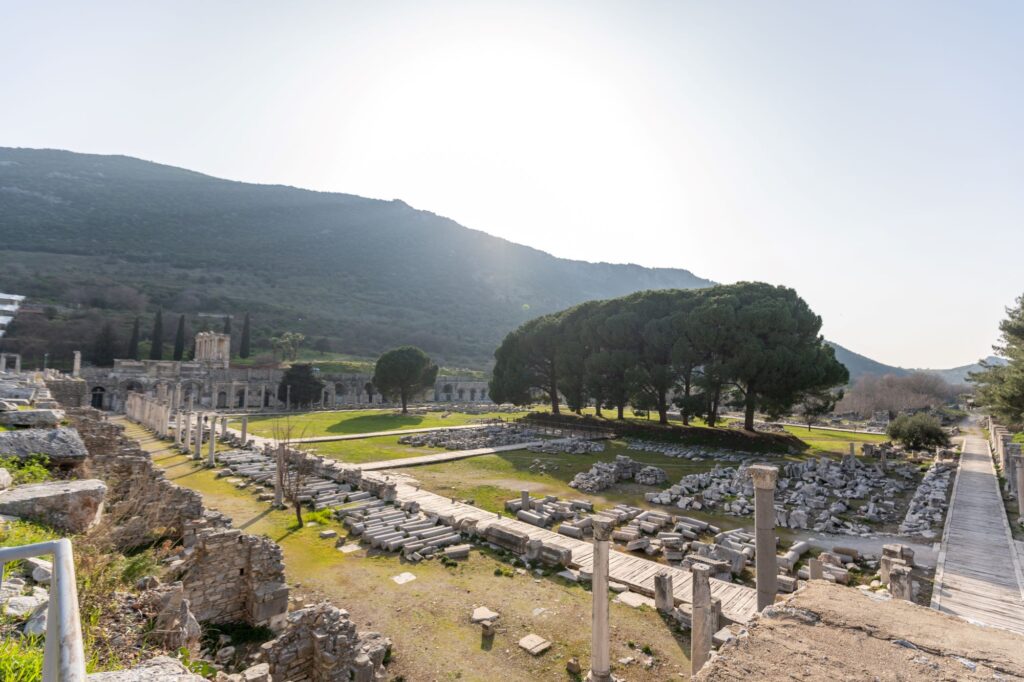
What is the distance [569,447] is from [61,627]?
3406cm

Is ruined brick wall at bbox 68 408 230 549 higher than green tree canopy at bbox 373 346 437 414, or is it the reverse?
green tree canopy at bbox 373 346 437 414

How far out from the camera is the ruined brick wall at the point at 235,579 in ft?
33.5

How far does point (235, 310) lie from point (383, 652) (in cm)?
11012

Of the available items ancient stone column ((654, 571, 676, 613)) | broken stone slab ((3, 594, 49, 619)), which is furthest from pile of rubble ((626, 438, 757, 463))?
broken stone slab ((3, 594, 49, 619))

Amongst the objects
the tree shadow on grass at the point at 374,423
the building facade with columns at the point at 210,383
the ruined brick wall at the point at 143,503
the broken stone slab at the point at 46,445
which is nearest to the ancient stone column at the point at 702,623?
the ruined brick wall at the point at 143,503

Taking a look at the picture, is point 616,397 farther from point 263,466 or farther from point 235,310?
point 235,310

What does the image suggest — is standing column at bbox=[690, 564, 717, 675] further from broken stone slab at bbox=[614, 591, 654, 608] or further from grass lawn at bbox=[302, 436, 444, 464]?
grass lawn at bbox=[302, 436, 444, 464]

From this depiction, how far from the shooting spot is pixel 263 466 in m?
24.8

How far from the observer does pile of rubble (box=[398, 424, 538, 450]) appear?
35.4m

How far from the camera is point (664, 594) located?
1163cm

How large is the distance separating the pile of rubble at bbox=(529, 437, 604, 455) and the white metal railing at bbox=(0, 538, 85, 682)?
107 ft

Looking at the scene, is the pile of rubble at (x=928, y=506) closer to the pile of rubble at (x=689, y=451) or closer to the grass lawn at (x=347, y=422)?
the pile of rubble at (x=689, y=451)

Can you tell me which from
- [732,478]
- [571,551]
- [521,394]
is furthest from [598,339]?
[571,551]

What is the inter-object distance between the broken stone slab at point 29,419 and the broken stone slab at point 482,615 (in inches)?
421
